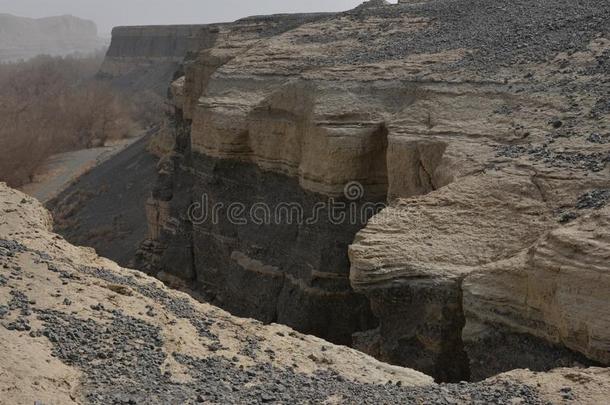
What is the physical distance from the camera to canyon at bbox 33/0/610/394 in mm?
8352

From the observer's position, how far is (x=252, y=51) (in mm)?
17266

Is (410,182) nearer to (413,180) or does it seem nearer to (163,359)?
(413,180)

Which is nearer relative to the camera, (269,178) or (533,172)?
(533,172)

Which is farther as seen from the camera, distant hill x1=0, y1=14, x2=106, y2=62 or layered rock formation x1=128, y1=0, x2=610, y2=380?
distant hill x1=0, y1=14, x2=106, y2=62

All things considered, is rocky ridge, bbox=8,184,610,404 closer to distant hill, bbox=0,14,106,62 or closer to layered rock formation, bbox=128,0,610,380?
layered rock formation, bbox=128,0,610,380

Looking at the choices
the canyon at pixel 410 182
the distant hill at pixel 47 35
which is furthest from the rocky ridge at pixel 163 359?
the distant hill at pixel 47 35

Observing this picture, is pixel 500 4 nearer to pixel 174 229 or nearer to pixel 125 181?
pixel 174 229

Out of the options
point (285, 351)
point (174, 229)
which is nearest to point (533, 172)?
point (285, 351)

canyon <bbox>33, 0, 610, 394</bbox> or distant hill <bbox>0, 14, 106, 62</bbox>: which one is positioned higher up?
distant hill <bbox>0, 14, 106, 62</bbox>

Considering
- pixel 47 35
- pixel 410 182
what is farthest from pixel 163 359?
pixel 47 35

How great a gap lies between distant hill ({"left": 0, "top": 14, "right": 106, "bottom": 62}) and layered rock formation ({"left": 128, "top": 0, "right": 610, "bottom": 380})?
13435 centimetres

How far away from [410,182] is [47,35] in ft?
572

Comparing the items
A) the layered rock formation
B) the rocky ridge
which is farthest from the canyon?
the rocky ridge

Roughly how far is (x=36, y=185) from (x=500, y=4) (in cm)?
2336
